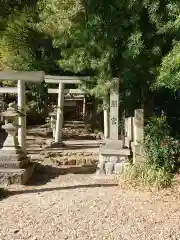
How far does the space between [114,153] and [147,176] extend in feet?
4.62

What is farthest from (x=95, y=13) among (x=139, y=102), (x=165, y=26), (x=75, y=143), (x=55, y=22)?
(x=75, y=143)

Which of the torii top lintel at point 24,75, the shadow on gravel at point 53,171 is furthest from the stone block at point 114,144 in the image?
the torii top lintel at point 24,75

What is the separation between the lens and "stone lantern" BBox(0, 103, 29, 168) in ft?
27.0

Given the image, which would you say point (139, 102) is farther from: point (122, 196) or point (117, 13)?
point (122, 196)

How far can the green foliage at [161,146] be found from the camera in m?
7.95

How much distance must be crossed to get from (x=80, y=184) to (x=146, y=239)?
336cm

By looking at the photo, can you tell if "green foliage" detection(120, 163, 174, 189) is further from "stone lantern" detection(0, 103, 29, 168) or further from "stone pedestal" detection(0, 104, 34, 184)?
"stone lantern" detection(0, 103, 29, 168)

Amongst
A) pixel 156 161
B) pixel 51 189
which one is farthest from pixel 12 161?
pixel 156 161

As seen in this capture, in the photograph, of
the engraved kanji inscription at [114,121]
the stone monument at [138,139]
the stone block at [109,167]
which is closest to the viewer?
the stone monument at [138,139]

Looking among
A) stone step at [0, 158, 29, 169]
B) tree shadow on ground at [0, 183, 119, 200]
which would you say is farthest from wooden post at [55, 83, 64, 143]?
tree shadow on ground at [0, 183, 119, 200]

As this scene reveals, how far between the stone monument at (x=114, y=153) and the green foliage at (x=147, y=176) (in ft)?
2.79

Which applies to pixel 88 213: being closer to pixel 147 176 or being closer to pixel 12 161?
pixel 147 176

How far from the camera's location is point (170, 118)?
1202 centimetres

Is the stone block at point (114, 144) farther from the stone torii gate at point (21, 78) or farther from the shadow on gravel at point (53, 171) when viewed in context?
the stone torii gate at point (21, 78)
